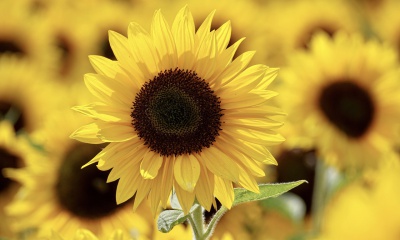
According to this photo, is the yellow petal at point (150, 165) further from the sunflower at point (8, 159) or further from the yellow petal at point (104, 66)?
the sunflower at point (8, 159)

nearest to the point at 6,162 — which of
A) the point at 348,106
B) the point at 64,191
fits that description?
the point at 64,191

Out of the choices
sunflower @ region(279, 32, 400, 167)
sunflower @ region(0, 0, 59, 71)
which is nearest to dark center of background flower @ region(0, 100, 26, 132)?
sunflower @ region(0, 0, 59, 71)

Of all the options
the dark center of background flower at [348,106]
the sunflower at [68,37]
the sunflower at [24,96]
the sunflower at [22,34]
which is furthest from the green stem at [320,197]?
the sunflower at [22,34]

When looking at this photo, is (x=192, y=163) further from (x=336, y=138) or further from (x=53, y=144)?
(x=336, y=138)

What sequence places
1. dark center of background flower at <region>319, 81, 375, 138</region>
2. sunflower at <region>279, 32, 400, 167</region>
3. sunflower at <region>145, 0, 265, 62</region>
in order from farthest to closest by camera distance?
sunflower at <region>145, 0, 265, 62</region> < dark center of background flower at <region>319, 81, 375, 138</region> < sunflower at <region>279, 32, 400, 167</region>

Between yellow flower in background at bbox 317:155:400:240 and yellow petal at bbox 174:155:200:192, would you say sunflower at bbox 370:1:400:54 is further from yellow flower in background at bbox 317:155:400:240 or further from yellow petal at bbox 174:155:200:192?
yellow petal at bbox 174:155:200:192
